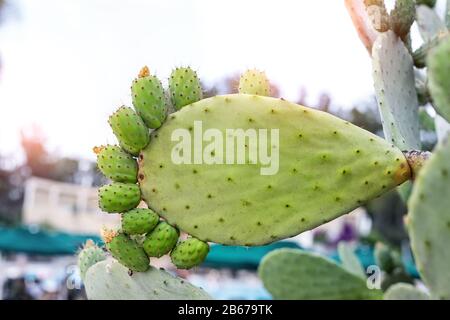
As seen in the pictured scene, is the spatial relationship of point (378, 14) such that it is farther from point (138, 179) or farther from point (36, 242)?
point (36, 242)

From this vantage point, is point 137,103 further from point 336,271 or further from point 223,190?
point 336,271

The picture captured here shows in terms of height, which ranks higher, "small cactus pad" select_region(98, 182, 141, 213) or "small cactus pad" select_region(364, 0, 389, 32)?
"small cactus pad" select_region(364, 0, 389, 32)

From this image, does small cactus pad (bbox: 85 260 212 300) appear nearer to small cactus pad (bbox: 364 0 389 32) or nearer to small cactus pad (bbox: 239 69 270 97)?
small cactus pad (bbox: 239 69 270 97)

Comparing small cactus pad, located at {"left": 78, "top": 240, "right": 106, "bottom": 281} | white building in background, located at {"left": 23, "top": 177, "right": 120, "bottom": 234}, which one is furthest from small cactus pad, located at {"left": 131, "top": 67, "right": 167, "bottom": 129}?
white building in background, located at {"left": 23, "top": 177, "right": 120, "bottom": 234}

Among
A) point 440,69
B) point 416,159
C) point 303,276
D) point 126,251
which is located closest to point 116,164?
point 126,251

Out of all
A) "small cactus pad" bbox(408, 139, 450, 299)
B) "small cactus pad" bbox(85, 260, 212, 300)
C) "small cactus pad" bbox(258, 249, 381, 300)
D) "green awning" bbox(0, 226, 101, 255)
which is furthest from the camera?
"green awning" bbox(0, 226, 101, 255)
